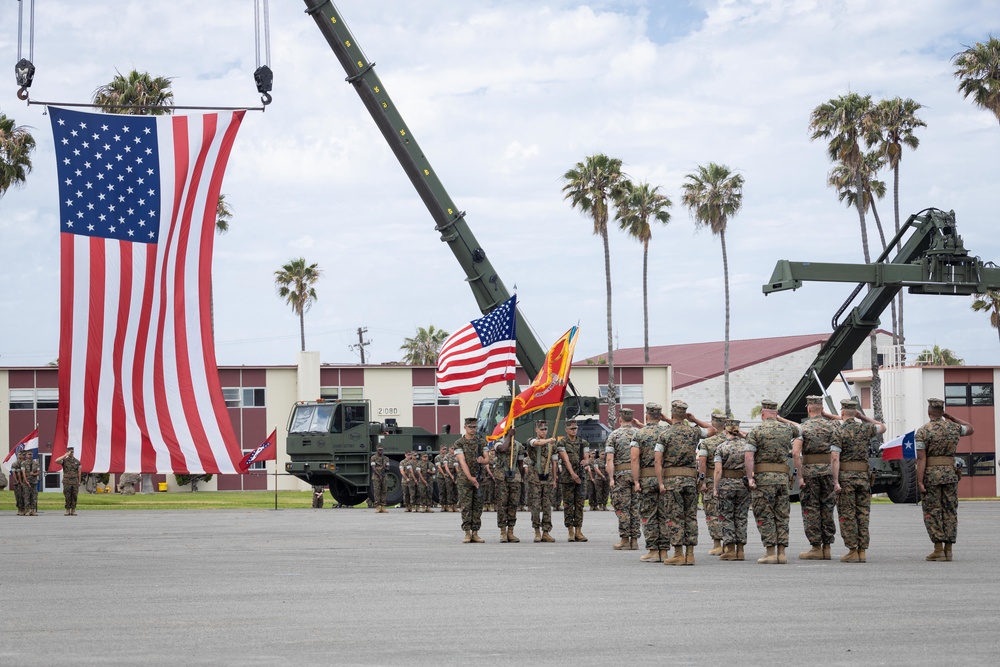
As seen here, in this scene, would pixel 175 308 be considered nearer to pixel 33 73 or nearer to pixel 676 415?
pixel 33 73

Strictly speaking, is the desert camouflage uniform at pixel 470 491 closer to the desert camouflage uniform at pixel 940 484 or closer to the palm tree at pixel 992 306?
the desert camouflage uniform at pixel 940 484

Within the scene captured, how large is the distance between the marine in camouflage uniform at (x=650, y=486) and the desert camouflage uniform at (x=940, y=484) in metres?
3.05

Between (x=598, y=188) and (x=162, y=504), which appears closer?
(x=162, y=504)

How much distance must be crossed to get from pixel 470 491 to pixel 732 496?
4627mm

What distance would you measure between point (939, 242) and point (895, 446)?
8113 millimetres

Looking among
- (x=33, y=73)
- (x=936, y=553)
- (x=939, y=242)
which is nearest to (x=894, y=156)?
(x=939, y=242)

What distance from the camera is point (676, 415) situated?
48.0 feet

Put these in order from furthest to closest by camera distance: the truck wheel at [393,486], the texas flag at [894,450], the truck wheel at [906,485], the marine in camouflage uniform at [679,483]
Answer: the truck wheel at [393,486] < the truck wheel at [906,485] < the texas flag at [894,450] < the marine in camouflage uniform at [679,483]

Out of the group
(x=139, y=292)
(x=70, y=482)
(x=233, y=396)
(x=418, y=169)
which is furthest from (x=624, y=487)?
(x=233, y=396)

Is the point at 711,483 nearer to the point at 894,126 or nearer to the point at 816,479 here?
the point at 816,479

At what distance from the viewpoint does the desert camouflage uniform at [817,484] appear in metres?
15.2

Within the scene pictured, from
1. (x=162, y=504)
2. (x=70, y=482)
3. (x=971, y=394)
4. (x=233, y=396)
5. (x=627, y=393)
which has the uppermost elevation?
(x=627, y=393)

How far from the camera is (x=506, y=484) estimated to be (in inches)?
742

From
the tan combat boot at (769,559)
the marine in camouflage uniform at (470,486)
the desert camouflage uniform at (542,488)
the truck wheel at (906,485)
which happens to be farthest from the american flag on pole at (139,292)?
the truck wheel at (906,485)
